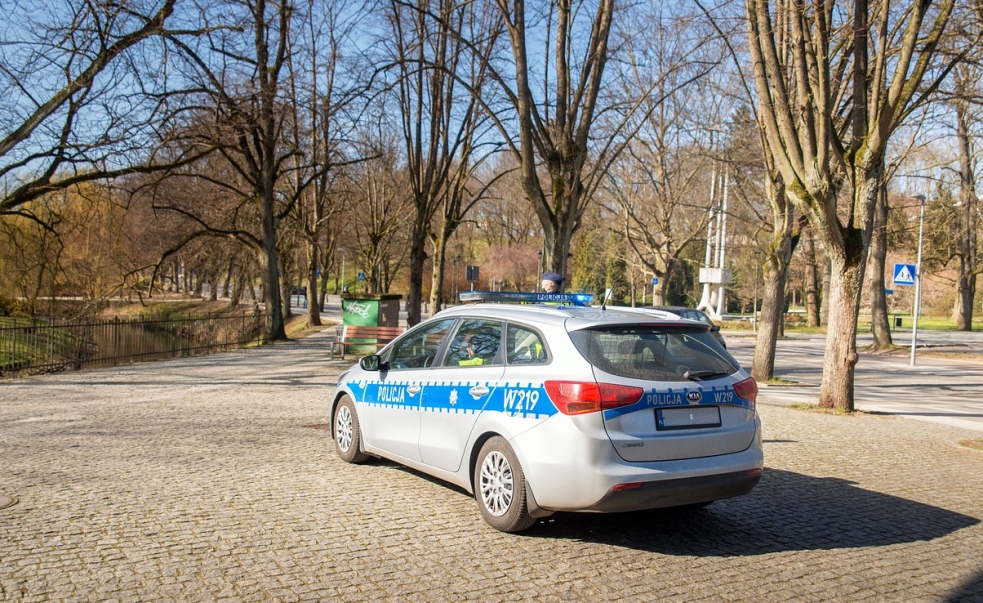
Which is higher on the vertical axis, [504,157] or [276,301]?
[504,157]

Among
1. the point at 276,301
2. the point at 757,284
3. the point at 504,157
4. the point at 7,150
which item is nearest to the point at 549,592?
the point at 7,150

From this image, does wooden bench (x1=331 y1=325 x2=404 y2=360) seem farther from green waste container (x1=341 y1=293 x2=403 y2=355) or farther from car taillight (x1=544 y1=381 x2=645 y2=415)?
car taillight (x1=544 y1=381 x2=645 y2=415)

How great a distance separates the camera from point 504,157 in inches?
1945

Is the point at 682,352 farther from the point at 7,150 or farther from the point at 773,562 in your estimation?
the point at 7,150

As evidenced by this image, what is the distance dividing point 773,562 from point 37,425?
8.93 meters

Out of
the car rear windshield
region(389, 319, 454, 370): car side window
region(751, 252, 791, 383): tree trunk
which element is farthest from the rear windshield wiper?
region(751, 252, 791, 383): tree trunk

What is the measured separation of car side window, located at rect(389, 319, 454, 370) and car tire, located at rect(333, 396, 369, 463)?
2.63 feet

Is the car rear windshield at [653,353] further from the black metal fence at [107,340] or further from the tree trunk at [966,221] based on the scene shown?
the tree trunk at [966,221]

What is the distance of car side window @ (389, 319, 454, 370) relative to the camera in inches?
270

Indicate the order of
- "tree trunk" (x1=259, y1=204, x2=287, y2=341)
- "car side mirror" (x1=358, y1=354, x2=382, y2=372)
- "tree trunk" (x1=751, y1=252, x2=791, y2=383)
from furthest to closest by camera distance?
"tree trunk" (x1=259, y1=204, x2=287, y2=341) < "tree trunk" (x1=751, y1=252, x2=791, y2=383) < "car side mirror" (x1=358, y1=354, x2=382, y2=372)

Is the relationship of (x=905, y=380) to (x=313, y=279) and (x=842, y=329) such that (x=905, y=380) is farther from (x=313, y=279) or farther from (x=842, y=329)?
(x=313, y=279)

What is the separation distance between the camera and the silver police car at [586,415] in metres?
5.16

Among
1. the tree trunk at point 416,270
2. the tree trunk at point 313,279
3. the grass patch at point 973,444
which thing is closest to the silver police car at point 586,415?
the grass patch at point 973,444

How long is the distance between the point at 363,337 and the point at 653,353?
56.4 ft
